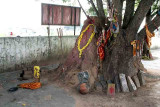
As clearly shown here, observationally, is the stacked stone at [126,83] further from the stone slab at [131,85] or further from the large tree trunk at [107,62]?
the large tree trunk at [107,62]

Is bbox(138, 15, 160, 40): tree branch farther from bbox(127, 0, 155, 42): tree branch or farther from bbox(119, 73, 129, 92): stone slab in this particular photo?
bbox(119, 73, 129, 92): stone slab

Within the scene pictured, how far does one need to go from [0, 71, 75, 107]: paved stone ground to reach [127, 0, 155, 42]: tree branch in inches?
114

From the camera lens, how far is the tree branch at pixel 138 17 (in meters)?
5.37

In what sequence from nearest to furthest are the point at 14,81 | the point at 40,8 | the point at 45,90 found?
the point at 45,90 → the point at 14,81 → the point at 40,8

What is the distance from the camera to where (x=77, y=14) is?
29.5 feet

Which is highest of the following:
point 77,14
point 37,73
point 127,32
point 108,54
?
point 77,14

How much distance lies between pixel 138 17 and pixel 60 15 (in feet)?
13.5

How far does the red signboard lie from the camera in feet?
26.0

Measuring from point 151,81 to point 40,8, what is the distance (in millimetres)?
5683

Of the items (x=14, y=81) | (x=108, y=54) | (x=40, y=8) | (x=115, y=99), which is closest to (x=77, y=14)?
(x=40, y=8)

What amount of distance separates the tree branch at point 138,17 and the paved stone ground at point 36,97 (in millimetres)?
2902

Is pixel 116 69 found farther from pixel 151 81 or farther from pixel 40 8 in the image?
pixel 40 8

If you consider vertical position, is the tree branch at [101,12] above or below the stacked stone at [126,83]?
above

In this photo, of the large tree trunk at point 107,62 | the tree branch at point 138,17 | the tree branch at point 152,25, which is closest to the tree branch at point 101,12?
the large tree trunk at point 107,62
